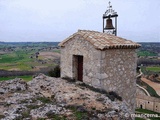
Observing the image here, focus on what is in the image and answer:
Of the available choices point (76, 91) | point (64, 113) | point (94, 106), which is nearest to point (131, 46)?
point (76, 91)

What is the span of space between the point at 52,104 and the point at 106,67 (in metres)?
2.51

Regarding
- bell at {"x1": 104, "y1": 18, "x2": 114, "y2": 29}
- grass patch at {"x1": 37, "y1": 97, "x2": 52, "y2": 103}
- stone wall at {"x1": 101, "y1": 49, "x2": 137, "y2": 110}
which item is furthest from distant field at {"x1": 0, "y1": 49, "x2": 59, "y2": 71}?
grass patch at {"x1": 37, "y1": 97, "x2": 52, "y2": 103}

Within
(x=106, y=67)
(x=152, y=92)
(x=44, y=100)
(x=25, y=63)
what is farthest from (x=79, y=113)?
(x=25, y=63)

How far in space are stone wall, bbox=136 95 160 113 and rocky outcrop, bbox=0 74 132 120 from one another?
2760 cm

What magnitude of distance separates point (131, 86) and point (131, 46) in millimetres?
1422

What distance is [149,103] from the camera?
31578 millimetres

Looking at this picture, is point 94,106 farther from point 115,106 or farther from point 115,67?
point 115,67

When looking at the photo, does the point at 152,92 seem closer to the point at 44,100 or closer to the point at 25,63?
the point at 44,100

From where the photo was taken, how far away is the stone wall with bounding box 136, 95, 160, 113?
31.0 m

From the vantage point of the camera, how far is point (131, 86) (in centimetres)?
773

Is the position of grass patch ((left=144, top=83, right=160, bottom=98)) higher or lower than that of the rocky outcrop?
lower

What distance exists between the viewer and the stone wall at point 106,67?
22.1 feet

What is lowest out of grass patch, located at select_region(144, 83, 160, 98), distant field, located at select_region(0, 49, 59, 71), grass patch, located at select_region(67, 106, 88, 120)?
grass patch, located at select_region(144, 83, 160, 98)

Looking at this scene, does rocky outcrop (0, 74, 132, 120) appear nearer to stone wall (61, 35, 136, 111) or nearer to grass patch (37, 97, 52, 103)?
grass patch (37, 97, 52, 103)
